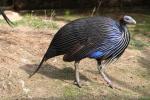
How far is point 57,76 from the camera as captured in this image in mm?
7305

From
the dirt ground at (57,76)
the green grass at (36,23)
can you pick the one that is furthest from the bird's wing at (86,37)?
the green grass at (36,23)

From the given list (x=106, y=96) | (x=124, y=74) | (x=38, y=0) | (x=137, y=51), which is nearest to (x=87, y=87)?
(x=106, y=96)

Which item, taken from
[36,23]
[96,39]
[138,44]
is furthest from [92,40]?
[36,23]

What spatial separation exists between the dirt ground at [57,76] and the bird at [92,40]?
339 millimetres

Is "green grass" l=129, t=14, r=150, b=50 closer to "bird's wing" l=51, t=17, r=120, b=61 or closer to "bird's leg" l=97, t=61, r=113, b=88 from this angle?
"bird's leg" l=97, t=61, r=113, b=88

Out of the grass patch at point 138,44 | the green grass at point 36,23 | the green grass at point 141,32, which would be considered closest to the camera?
the grass patch at point 138,44

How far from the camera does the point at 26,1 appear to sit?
11766mm

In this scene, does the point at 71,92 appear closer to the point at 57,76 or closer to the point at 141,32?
the point at 57,76

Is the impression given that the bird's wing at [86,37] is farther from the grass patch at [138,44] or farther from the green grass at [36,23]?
the green grass at [36,23]

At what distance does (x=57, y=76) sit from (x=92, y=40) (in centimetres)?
89

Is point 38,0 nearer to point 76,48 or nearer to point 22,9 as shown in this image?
point 22,9

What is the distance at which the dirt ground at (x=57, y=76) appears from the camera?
670cm

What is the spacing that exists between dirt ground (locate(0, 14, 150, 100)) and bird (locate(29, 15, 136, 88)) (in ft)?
1.11

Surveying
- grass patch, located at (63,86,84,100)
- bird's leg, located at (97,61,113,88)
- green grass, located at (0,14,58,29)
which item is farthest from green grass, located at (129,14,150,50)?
grass patch, located at (63,86,84,100)
